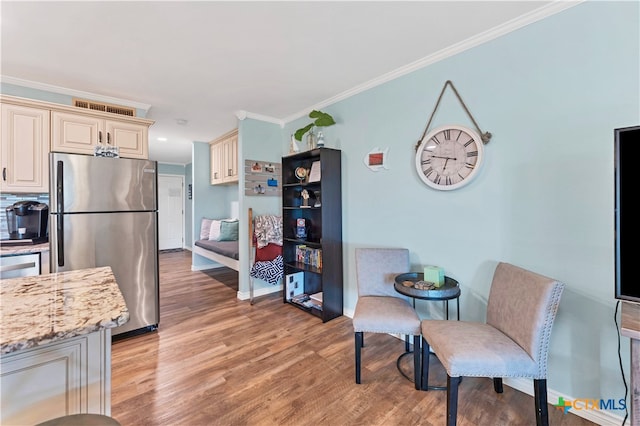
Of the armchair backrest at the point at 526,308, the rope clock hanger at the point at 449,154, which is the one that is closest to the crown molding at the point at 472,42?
the rope clock hanger at the point at 449,154

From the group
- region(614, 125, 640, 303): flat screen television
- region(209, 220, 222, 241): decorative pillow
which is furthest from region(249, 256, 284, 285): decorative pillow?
region(614, 125, 640, 303): flat screen television

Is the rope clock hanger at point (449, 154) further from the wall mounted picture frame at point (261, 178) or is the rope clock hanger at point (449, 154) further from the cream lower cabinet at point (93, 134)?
the cream lower cabinet at point (93, 134)

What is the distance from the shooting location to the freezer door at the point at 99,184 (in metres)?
2.20

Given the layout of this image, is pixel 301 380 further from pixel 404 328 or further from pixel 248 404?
pixel 404 328

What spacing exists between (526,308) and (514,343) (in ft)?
0.69

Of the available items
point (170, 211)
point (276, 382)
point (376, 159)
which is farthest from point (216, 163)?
point (276, 382)

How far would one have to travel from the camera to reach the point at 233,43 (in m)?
2.02

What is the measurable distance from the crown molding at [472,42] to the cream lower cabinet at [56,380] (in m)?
2.71

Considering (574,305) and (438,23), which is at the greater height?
(438,23)

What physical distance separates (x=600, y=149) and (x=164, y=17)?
275 centimetres

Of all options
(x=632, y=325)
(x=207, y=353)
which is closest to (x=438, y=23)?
(x=632, y=325)

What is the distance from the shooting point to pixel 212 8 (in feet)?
5.48

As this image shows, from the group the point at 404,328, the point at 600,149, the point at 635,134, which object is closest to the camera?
the point at 635,134

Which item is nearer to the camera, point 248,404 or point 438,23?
point 248,404
